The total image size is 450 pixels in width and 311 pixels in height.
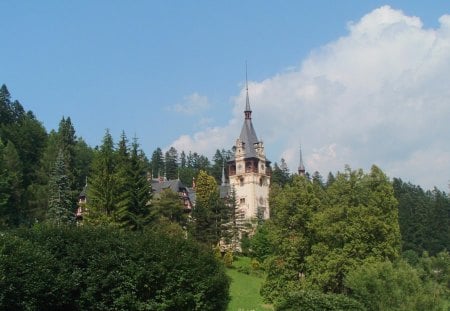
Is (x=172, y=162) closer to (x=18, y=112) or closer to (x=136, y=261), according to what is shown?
(x=18, y=112)

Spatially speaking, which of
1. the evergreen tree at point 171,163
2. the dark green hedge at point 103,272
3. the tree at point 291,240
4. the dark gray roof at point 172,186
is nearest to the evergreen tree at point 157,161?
the evergreen tree at point 171,163

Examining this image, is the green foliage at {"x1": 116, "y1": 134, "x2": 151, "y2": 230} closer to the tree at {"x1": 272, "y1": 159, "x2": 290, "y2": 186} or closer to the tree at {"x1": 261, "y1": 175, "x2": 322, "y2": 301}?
the tree at {"x1": 261, "y1": 175, "x2": 322, "y2": 301}

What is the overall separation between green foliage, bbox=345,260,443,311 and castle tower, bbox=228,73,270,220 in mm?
59515

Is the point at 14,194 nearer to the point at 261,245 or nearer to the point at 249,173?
the point at 261,245

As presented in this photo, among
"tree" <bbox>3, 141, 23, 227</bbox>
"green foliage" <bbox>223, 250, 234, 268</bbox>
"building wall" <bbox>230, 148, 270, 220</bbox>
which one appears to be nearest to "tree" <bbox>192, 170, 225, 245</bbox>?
"green foliage" <bbox>223, 250, 234, 268</bbox>

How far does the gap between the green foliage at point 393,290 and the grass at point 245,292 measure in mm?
8353

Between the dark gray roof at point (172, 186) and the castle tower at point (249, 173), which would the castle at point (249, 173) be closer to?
the castle tower at point (249, 173)

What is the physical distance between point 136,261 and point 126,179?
17293 millimetres

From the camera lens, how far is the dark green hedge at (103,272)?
2409 cm

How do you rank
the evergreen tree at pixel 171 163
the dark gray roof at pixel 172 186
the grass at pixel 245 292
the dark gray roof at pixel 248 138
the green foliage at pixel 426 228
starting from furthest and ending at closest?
the evergreen tree at pixel 171 163, the dark gray roof at pixel 248 138, the green foliage at pixel 426 228, the dark gray roof at pixel 172 186, the grass at pixel 245 292

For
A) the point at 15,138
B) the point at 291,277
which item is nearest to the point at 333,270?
the point at 291,277

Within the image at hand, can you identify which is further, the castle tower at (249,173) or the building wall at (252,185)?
the castle tower at (249,173)

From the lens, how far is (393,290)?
27.4 m

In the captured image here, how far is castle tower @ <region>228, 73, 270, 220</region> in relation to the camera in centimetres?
9112
